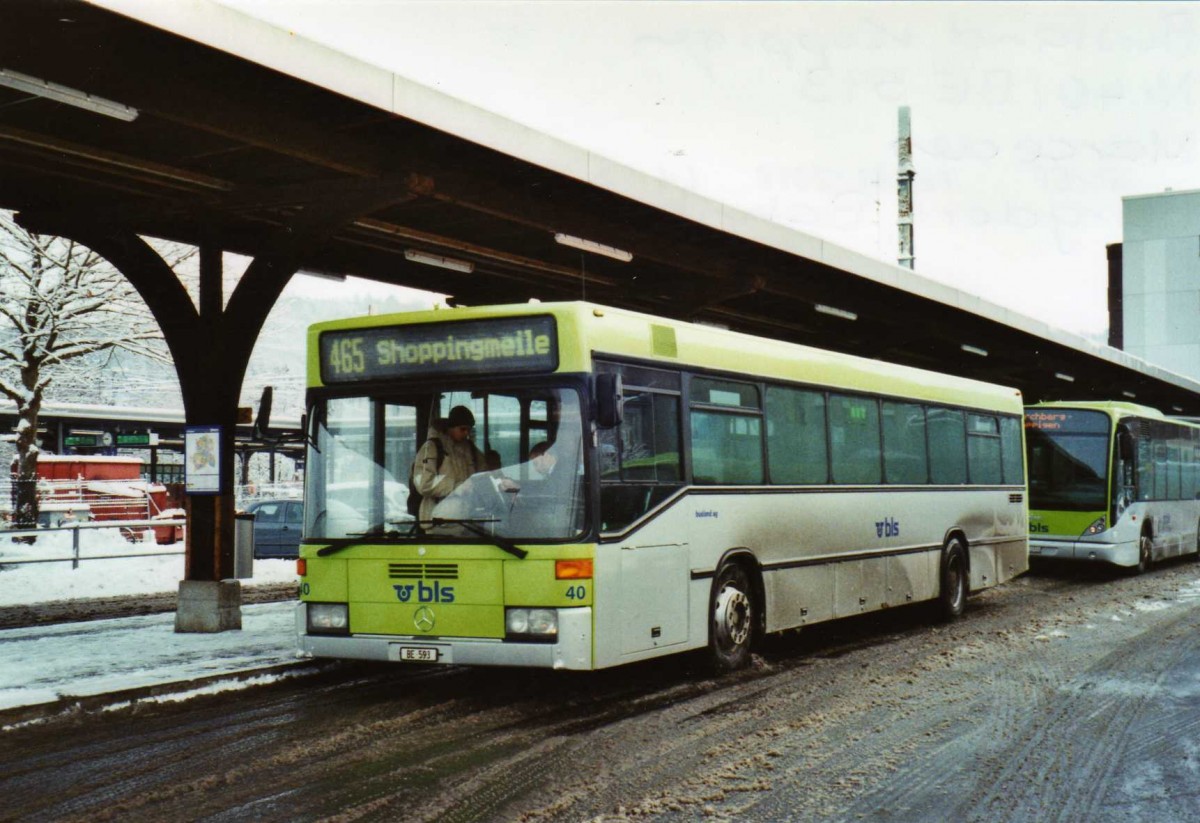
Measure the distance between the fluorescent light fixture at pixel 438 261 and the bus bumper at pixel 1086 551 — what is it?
10.9m

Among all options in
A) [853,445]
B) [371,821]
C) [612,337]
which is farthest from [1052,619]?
[371,821]

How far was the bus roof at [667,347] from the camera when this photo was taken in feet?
28.6

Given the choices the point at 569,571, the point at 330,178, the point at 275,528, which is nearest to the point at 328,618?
the point at 569,571

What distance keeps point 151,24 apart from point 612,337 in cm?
364

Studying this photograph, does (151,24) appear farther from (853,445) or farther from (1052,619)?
(1052,619)

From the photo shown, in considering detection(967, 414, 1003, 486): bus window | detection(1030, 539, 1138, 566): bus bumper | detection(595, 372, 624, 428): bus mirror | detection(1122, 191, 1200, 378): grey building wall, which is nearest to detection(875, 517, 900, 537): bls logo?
detection(967, 414, 1003, 486): bus window

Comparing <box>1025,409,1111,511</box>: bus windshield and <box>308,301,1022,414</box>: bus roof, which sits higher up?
<box>308,301,1022,414</box>: bus roof

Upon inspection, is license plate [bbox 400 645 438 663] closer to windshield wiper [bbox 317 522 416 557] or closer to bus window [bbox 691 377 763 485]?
windshield wiper [bbox 317 522 416 557]

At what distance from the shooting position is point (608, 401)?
8438 mm

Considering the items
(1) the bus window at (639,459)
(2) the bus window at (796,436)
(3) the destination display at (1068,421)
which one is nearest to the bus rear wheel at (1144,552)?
(3) the destination display at (1068,421)

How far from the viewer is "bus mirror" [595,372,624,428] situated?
8.44 meters

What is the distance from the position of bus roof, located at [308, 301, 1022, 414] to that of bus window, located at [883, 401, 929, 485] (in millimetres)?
213

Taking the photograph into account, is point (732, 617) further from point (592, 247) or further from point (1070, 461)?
point (1070, 461)

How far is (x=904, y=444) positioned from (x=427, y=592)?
6.77 m
